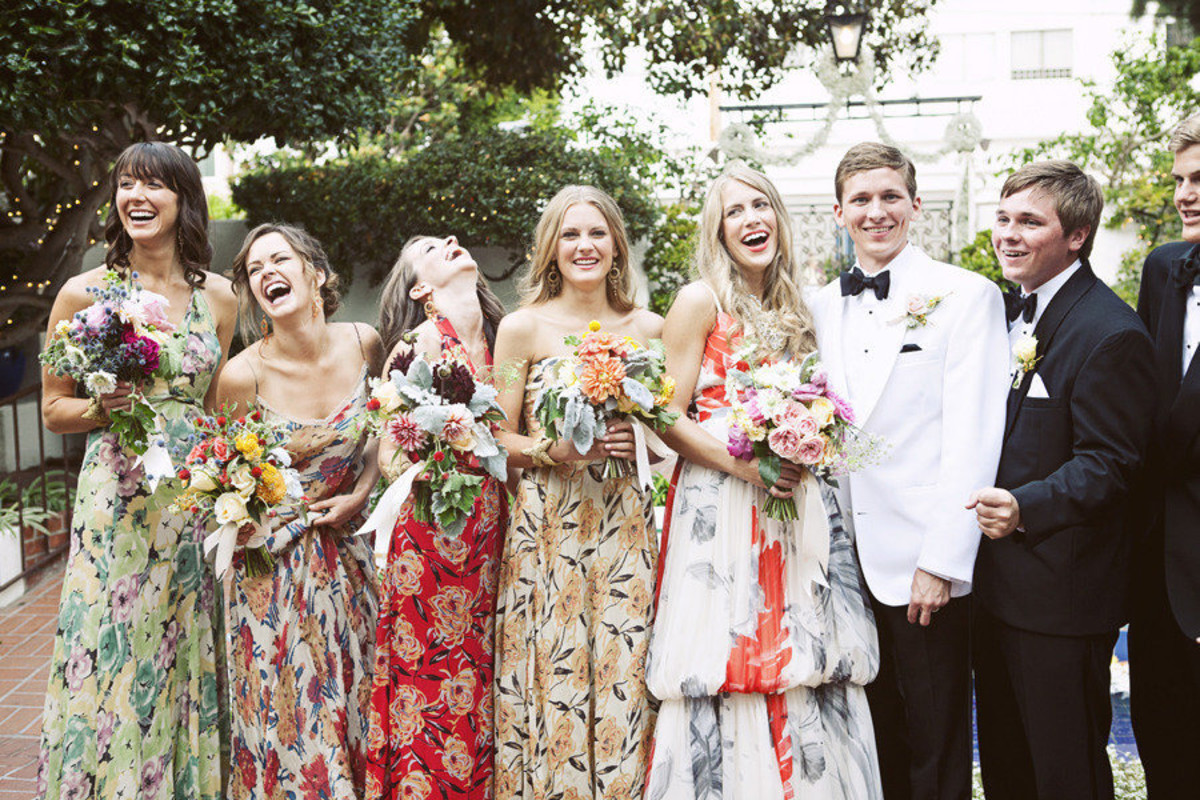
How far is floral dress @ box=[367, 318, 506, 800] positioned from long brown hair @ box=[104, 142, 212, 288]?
1.23m

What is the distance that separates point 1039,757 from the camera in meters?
3.26

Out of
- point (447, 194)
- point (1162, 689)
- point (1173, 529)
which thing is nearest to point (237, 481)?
point (1173, 529)

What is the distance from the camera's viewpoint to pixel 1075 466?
3.12 m

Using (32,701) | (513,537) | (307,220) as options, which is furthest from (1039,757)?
(307,220)

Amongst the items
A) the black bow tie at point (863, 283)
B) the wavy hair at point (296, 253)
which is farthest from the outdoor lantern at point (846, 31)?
the wavy hair at point (296, 253)

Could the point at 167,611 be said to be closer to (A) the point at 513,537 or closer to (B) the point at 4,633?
(A) the point at 513,537

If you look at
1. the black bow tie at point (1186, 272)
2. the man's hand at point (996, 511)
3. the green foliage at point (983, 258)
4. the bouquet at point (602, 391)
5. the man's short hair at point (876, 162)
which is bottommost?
the man's hand at point (996, 511)

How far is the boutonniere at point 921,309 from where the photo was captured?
3400 millimetres

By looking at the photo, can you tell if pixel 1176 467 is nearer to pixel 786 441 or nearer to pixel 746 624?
pixel 786 441

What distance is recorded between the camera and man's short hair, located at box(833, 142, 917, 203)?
11.5ft

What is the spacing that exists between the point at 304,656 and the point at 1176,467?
3026 mm

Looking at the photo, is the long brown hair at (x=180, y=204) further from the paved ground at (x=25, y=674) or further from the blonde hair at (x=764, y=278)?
the paved ground at (x=25, y=674)

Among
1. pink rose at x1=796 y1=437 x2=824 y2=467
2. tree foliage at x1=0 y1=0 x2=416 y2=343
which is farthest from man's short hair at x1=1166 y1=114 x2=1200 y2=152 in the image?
tree foliage at x1=0 y1=0 x2=416 y2=343

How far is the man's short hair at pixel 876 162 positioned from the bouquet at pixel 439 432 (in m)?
1.47
